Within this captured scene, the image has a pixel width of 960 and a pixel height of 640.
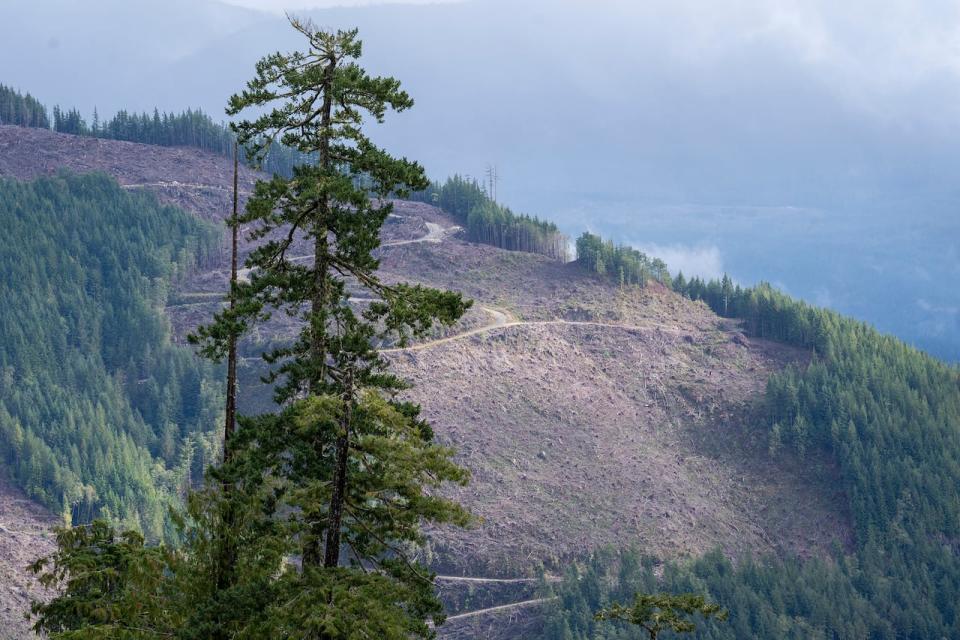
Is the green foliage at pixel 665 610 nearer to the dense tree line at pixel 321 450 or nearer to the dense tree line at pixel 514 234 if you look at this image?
the dense tree line at pixel 321 450

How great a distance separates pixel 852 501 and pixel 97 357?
91047 millimetres

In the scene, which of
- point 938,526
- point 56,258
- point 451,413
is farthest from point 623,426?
point 56,258

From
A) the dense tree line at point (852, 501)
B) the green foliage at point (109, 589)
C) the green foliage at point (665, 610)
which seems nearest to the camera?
the green foliage at point (109, 589)

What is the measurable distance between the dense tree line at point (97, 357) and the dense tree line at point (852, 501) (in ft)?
163

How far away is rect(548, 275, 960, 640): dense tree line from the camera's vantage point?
11669cm

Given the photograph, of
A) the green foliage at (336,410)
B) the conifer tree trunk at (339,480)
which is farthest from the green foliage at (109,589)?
the conifer tree trunk at (339,480)

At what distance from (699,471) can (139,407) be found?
66.8 m

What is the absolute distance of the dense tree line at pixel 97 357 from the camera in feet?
444

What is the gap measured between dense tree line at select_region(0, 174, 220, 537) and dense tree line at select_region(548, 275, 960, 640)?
163 feet

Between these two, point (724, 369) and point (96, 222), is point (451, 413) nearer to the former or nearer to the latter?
point (724, 369)

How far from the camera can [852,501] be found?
470 feet

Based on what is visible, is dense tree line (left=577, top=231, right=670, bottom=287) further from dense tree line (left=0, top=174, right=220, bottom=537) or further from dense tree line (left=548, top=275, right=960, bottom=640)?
dense tree line (left=0, top=174, right=220, bottom=537)

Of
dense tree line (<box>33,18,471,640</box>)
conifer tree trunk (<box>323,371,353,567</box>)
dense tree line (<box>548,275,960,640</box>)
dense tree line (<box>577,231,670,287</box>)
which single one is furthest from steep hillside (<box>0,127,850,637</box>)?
conifer tree trunk (<box>323,371,353,567</box>)

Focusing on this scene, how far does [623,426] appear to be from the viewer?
151375 millimetres
